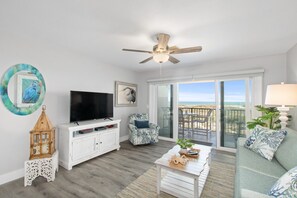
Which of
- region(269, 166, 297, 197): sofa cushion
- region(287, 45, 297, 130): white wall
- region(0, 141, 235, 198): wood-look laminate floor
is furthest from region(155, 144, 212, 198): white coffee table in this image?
region(287, 45, 297, 130): white wall

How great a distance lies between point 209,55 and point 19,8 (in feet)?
10.7

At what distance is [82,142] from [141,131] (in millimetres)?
1531

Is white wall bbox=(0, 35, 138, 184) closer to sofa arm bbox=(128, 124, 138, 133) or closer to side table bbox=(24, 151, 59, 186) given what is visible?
side table bbox=(24, 151, 59, 186)

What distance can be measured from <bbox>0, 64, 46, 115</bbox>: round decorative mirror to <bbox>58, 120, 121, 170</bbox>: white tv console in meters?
0.64

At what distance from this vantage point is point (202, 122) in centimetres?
500

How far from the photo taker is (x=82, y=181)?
7.03ft

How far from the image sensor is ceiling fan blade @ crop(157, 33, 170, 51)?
6.49 ft

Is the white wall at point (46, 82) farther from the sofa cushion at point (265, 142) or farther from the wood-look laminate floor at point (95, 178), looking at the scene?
the sofa cushion at point (265, 142)

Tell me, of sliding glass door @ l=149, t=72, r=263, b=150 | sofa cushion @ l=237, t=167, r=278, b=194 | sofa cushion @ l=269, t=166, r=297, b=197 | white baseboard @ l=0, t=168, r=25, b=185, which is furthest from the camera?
sliding glass door @ l=149, t=72, r=263, b=150

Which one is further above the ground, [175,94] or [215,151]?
[175,94]

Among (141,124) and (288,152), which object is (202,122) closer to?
(141,124)

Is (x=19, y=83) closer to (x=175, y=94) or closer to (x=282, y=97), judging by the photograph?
(x=175, y=94)

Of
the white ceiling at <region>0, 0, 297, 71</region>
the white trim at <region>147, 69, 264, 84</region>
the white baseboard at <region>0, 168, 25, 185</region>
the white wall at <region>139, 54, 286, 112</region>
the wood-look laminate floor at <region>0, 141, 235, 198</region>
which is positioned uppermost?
the white ceiling at <region>0, 0, 297, 71</region>

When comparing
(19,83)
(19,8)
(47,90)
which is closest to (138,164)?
(47,90)
